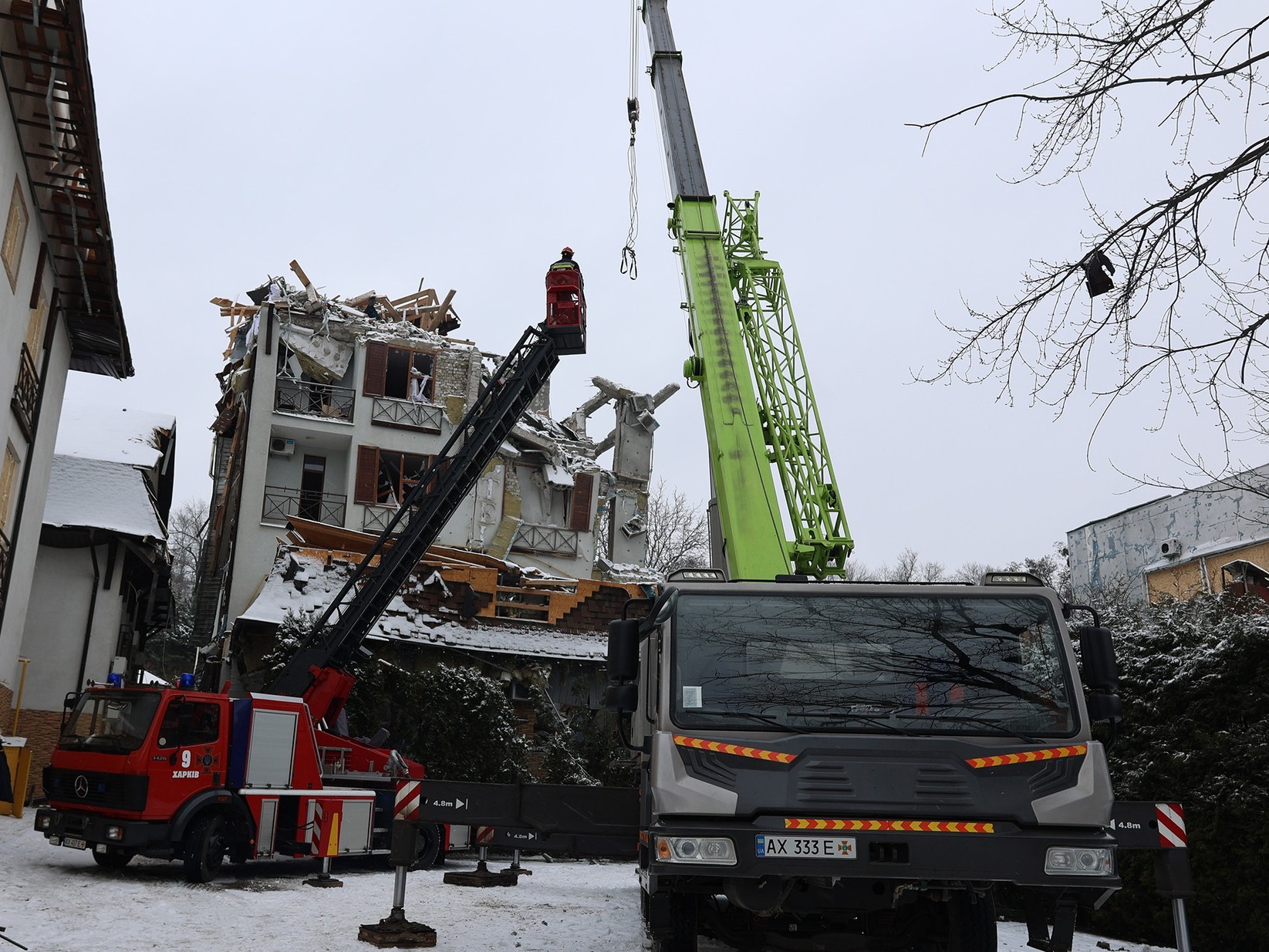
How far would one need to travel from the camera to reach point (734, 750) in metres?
6.05

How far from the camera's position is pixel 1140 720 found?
34.5ft

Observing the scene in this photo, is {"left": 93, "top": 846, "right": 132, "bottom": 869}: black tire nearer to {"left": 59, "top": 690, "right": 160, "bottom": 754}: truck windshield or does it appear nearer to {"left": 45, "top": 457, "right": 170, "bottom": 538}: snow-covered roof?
{"left": 59, "top": 690, "right": 160, "bottom": 754}: truck windshield

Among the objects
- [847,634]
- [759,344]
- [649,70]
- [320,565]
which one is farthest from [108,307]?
[847,634]

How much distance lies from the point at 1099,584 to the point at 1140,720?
32677 millimetres

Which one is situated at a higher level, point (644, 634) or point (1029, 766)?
point (644, 634)

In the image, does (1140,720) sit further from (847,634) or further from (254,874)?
(254,874)

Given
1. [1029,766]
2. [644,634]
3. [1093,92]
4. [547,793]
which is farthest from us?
[547,793]

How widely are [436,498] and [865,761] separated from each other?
10.8 m

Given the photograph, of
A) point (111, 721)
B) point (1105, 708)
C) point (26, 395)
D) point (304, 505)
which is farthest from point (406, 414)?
point (1105, 708)

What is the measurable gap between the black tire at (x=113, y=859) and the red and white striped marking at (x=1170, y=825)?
1077 cm

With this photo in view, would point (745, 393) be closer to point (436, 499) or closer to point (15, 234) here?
point (436, 499)

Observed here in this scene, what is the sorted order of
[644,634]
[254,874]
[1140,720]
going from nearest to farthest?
[644,634] → [1140,720] → [254,874]

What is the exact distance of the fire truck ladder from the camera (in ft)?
51.6

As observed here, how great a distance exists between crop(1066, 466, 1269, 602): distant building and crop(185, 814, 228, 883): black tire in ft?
85.6
